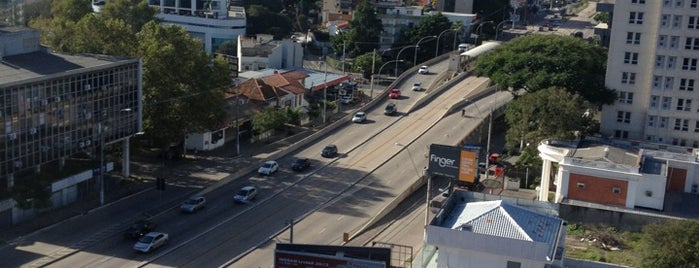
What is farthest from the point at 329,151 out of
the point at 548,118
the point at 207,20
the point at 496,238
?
the point at 207,20

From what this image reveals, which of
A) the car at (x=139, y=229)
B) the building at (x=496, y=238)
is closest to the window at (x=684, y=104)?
the building at (x=496, y=238)

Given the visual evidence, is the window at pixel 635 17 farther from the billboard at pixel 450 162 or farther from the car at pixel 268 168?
the car at pixel 268 168

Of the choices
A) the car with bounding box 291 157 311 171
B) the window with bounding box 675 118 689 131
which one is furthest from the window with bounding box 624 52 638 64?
the car with bounding box 291 157 311 171

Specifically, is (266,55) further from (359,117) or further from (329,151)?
(329,151)

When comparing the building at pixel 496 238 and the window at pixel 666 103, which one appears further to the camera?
the window at pixel 666 103

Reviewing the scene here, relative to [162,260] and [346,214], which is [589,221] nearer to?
[346,214]

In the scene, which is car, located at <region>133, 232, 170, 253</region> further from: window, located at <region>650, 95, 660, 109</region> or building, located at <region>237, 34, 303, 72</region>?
building, located at <region>237, 34, 303, 72</region>
